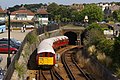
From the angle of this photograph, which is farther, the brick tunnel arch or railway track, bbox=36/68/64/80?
the brick tunnel arch

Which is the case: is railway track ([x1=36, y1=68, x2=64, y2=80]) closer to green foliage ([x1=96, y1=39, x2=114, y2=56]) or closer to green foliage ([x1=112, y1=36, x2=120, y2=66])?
green foliage ([x1=96, y1=39, x2=114, y2=56])

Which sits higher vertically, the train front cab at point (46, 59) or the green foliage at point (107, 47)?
the green foliage at point (107, 47)

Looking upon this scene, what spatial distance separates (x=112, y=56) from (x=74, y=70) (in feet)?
27.4

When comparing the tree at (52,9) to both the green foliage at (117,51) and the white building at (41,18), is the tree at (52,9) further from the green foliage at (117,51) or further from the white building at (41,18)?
the green foliage at (117,51)

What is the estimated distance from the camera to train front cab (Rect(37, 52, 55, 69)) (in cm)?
3294

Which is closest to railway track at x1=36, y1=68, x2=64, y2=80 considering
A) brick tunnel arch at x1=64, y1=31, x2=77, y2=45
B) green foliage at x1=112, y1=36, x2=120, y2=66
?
Answer: green foliage at x1=112, y1=36, x2=120, y2=66

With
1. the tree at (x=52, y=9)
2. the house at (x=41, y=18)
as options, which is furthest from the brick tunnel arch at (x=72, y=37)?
the tree at (x=52, y=9)

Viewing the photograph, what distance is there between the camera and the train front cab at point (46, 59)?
108 ft

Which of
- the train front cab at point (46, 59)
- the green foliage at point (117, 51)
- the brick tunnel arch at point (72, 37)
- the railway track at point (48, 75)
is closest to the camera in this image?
the green foliage at point (117, 51)

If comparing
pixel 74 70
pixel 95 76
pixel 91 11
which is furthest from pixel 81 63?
pixel 91 11

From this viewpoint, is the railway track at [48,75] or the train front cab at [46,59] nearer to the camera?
the railway track at [48,75]

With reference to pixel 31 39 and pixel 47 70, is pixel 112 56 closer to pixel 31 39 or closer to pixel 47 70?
pixel 47 70

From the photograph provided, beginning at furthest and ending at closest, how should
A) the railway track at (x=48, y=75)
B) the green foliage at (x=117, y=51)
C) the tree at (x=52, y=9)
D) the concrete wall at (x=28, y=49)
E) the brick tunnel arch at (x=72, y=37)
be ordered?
the tree at (x=52, y=9) < the brick tunnel arch at (x=72, y=37) < the railway track at (x=48, y=75) < the concrete wall at (x=28, y=49) < the green foliage at (x=117, y=51)

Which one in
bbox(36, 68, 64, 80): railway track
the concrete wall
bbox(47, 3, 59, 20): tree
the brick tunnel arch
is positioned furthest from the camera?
bbox(47, 3, 59, 20): tree
